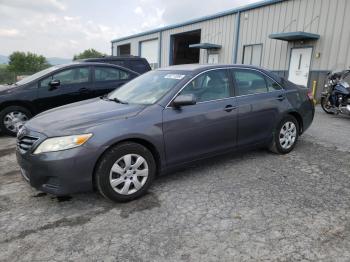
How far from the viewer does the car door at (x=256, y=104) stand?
14.1 feet

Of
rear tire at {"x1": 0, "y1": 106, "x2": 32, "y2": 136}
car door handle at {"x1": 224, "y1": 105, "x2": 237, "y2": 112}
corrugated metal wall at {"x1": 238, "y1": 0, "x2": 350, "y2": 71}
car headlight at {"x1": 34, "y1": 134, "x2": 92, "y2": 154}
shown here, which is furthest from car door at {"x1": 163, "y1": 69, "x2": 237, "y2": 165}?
corrugated metal wall at {"x1": 238, "y1": 0, "x2": 350, "y2": 71}

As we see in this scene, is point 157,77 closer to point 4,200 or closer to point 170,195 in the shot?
point 170,195

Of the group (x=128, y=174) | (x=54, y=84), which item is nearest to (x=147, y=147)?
(x=128, y=174)

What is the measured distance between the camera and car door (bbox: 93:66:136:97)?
7070 millimetres

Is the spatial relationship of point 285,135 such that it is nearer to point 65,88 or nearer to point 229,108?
point 229,108

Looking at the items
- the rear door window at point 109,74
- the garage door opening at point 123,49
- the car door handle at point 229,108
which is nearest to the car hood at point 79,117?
the car door handle at point 229,108

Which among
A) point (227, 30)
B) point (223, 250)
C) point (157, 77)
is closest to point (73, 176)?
point (223, 250)

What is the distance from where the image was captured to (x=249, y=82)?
4.49 metres

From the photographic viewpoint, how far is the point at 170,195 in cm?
353

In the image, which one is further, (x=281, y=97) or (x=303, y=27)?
(x=303, y=27)

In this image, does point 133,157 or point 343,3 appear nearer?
point 133,157

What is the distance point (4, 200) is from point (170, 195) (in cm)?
188

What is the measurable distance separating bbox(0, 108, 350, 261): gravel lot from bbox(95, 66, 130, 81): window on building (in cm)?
345

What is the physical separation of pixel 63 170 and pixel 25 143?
0.66 m
